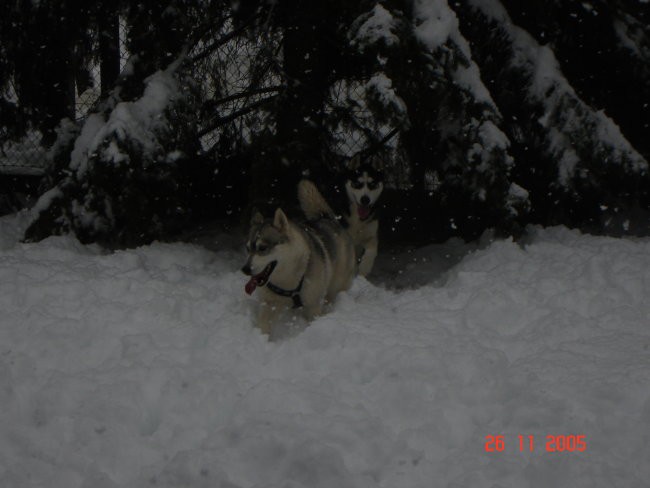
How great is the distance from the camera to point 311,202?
518 cm

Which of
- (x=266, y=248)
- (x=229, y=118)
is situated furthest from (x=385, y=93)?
(x=229, y=118)

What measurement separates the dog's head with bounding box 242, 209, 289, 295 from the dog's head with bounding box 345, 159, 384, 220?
1.61 meters

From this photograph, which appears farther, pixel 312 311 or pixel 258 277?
pixel 312 311

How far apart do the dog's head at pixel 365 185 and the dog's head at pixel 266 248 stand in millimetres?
1614

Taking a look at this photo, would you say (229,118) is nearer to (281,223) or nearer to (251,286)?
(281,223)

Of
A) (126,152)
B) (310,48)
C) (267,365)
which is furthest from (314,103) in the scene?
(267,365)

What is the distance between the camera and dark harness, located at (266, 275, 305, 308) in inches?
170

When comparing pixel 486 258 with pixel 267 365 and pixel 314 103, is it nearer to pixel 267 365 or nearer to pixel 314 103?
pixel 314 103

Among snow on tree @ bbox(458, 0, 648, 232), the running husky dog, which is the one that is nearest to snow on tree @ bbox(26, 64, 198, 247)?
the running husky dog

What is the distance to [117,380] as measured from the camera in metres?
3.46

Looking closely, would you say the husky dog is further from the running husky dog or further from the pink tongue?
the pink tongue

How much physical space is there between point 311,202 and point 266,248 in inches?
42.1

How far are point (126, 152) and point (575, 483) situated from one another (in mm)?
3720
